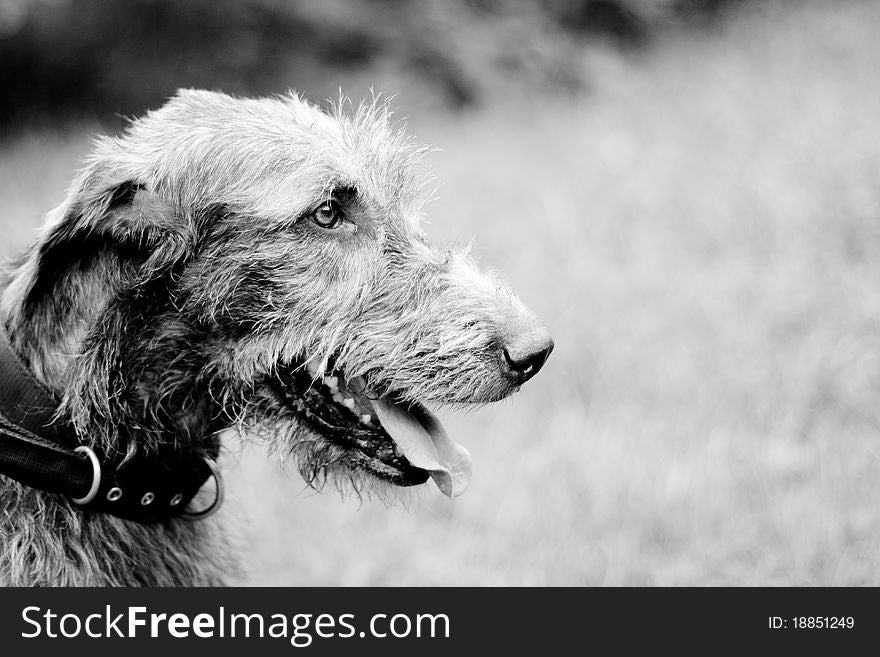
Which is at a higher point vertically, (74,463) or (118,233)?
(118,233)

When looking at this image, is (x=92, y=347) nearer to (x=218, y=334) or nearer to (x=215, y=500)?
(x=218, y=334)

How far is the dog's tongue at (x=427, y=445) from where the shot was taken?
2986 mm

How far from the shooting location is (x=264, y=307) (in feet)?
9.77

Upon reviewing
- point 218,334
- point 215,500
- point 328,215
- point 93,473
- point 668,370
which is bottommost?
point 93,473

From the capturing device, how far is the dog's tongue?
9.80 feet

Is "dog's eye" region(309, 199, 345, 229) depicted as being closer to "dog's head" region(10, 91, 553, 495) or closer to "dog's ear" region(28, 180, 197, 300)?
"dog's head" region(10, 91, 553, 495)

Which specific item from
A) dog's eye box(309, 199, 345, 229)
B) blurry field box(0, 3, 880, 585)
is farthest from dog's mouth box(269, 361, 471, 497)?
blurry field box(0, 3, 880, 585)

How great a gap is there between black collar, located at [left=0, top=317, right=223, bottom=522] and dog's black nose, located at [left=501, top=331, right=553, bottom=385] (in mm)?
1148

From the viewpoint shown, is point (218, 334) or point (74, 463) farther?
point (218, 334)

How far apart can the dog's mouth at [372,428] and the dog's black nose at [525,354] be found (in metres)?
0.39

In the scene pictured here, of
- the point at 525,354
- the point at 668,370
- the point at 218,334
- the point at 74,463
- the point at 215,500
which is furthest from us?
the point at 668,370

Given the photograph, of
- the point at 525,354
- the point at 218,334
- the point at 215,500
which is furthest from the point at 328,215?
the point at 215,500

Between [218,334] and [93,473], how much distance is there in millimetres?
600

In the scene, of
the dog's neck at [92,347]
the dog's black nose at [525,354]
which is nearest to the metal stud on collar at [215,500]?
the dog's neck at [92,347]
